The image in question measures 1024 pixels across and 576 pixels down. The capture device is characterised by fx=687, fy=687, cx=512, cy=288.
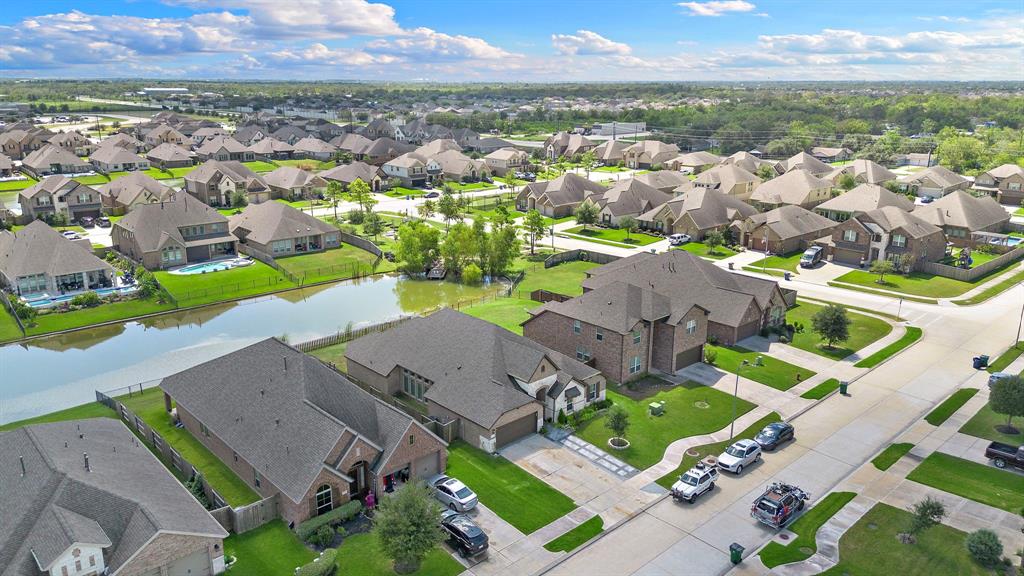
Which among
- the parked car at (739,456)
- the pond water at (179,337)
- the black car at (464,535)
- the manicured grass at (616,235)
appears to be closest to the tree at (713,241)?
the manicured grass at (616,235)

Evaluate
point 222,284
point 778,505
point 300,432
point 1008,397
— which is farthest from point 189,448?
point 1008,397

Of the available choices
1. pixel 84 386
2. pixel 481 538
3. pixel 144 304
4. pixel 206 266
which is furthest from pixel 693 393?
pixel 206 266

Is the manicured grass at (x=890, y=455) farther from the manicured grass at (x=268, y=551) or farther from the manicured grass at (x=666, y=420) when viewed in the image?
the manicured grass at (x=268, y=551)

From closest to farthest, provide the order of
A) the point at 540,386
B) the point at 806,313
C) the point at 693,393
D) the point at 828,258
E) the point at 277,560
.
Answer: the point at 277,560
the point at 540,386
the point at 693,393
the point at 806,313
the point at 828,258

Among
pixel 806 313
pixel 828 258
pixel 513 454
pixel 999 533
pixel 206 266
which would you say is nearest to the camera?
pixel 999 533

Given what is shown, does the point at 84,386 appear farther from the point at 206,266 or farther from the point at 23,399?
the point at 206,266

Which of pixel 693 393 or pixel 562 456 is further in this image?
pixel 693 393

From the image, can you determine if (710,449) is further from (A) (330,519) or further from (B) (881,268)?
(B) (881,268)

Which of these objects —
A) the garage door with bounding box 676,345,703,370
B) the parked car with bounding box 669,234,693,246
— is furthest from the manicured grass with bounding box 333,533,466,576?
the parked car with bounding box 669,234,693,246
